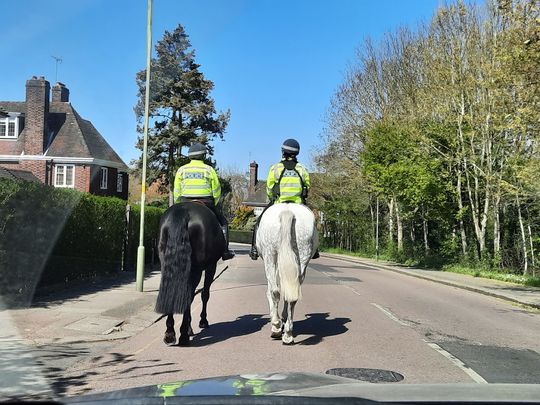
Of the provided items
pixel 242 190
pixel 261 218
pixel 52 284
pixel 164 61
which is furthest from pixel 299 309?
pixel 242 190

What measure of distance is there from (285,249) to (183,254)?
1.36m

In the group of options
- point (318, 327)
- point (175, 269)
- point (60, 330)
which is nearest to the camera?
point (175, 269)

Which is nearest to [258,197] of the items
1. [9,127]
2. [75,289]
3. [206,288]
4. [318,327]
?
[9,127]

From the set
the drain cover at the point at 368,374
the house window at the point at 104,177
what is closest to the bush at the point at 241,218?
the house window at the point at 104,177

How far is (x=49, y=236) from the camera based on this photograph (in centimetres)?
1126

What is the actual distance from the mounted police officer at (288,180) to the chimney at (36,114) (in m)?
33.8

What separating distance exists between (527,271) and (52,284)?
21.7 metres

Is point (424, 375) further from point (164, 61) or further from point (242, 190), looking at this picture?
point (242, 190)

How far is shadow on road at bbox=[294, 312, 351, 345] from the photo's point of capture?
821 centimetres

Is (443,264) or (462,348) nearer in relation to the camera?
(462,348)

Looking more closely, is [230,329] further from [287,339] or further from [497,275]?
[497,275]

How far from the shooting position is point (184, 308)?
7.21 m

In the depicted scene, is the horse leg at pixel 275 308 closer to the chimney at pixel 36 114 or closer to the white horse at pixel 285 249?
the white horse at pixel 285 249

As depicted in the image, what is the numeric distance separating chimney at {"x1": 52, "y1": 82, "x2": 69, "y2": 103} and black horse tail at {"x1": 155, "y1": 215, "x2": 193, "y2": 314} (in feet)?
125
